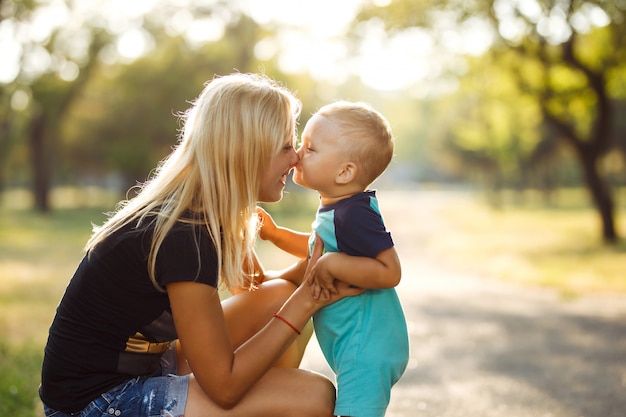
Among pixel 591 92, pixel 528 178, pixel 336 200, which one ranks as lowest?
pixel 528 178

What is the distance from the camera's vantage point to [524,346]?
657cm

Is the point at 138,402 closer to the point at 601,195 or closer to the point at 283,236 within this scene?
the point at 283,236

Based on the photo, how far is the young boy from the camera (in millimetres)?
2650

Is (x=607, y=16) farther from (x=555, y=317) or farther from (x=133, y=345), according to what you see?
(x=133, y=345)

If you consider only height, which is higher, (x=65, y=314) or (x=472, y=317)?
(x=65, y=314)

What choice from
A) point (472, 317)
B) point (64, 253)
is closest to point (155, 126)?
A: point (64, 253)

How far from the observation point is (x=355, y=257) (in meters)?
2.67

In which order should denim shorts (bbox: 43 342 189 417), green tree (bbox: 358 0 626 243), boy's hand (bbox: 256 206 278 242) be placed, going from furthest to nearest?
green tree (bbox: 358 0 626 243), boy's hand (bbox: 256 206 278 242), denim shorts (bbox: 43 342 189 417)

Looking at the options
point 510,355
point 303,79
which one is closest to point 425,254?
point 510,355

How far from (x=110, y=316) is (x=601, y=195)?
16599 mm

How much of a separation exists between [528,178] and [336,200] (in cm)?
5943

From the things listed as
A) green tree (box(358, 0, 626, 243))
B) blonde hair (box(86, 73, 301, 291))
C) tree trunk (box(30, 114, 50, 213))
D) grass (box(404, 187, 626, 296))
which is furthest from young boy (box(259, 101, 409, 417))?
tree trunk (box(30, 114, 50, 213))

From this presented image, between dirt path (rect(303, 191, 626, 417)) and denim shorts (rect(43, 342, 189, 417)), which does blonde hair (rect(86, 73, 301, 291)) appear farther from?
dirt path (rect(303, 191, 626, 417))

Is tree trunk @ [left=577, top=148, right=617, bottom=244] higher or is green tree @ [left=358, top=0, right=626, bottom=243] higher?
green tree @ [left=358, top=0, right=626, bottom=243]
